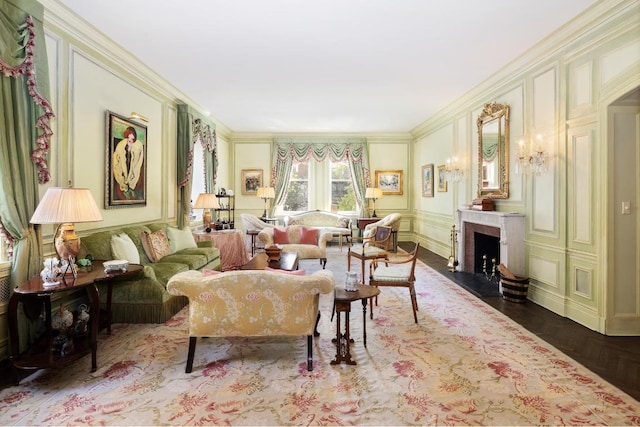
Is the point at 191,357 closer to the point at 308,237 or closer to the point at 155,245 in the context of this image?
the point at 155,245

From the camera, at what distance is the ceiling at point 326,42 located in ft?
11.2

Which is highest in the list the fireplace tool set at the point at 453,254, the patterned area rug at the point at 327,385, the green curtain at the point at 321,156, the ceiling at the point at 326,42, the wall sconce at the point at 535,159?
the ceiling at the point at 326,42

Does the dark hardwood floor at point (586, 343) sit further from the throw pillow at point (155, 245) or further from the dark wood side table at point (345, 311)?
the throw pillow at point (155, 245)

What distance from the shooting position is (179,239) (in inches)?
215

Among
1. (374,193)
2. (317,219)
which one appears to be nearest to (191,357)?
(317,219)

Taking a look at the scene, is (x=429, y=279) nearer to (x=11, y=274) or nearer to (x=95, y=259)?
(x=95, y=259)

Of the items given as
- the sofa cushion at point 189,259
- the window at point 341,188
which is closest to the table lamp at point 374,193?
the window at point 341,188

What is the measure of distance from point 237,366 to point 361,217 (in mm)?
7350

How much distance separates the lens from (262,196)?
9.45 metres

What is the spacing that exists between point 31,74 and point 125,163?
180 centimetres

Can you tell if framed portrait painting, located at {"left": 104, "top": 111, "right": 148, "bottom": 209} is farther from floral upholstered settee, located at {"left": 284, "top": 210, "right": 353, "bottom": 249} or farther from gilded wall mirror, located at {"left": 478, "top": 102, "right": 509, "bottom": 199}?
gilded wall mirror, located at {"left": 478, "top": 102, "right": 509, "bottom": 199}

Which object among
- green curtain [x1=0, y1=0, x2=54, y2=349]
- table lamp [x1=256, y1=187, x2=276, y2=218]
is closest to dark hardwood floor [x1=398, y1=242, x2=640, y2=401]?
green curtain [x1=0, y1=0, x2=54, y2=349]

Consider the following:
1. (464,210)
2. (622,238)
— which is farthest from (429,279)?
(622,238)

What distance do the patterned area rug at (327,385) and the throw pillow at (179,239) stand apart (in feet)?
6.18
